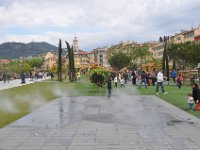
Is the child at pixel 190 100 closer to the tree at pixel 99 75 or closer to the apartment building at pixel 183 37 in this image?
the tree at pixel 99 75

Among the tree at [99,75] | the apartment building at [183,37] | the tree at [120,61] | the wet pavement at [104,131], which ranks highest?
the apartment building at [183,37]

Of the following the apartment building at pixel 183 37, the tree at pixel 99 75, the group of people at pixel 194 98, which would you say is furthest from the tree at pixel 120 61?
the group of people at pixel 194 98

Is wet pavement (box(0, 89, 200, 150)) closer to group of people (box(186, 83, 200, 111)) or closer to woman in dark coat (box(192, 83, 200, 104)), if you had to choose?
group of people (box(186, 83, 200, 111))

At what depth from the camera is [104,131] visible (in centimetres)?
983

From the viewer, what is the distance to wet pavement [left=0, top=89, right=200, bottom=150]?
26.5 ft

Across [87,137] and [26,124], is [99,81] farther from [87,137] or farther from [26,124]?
[87,137]

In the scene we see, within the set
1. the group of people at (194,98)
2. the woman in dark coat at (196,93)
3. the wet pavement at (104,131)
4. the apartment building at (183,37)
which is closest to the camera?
the wet pavement at (104,131)

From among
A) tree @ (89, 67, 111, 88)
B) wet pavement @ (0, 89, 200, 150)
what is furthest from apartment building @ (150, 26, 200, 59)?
wet pavement @ (0, 89, 200, 150)

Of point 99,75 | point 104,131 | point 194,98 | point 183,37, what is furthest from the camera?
point 183,37

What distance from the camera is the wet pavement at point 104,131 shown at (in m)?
8.08

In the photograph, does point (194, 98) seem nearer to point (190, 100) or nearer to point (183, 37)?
point (190, 100)

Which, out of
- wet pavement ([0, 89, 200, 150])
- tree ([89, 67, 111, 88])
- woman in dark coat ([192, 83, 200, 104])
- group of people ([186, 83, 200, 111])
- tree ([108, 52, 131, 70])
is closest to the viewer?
wet pavement ([0, 89, 200, 150])

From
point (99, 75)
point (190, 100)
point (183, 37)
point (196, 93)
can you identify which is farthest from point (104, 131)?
point (183, 37)

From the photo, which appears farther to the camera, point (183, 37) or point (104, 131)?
point (183, 37)
